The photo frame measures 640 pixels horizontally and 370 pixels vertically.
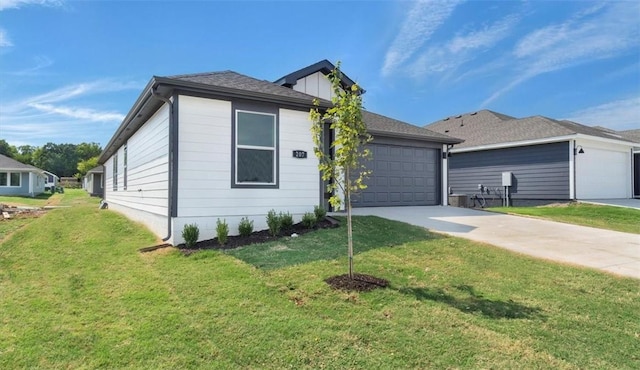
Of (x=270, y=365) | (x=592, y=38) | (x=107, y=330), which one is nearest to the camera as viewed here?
(x=270, y=365)

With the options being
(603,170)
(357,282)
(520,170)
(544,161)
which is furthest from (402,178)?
(603,170)

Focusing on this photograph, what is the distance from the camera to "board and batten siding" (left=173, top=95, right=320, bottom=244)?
6945 mm

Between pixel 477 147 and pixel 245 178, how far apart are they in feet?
44.2

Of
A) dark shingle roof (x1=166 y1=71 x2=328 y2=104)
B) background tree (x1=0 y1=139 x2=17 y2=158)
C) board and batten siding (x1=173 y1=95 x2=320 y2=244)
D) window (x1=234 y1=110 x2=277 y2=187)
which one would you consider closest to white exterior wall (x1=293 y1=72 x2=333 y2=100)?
dark shingle roof (x1=166 y1=71 x2=328 y2=104)

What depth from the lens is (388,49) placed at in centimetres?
1492

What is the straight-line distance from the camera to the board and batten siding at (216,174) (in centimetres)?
695

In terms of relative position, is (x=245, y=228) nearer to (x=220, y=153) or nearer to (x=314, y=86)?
(x=220, y=153)

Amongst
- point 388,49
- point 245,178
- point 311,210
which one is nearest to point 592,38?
point 388,49

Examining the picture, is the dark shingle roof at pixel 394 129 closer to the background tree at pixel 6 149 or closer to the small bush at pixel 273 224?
the small bush at pixel 273 224

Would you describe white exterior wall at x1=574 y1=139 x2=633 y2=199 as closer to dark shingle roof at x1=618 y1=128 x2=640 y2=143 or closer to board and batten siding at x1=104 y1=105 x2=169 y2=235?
dark shingle roof at x1=618 y1=128 x2=640 y2=143

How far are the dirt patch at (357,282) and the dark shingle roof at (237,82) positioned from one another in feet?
15.0

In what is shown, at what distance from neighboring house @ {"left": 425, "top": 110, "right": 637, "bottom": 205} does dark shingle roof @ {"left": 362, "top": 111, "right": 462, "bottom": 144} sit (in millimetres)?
4394

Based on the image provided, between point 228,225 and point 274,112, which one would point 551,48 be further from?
point 228,225

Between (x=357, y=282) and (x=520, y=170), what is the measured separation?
1453cm
